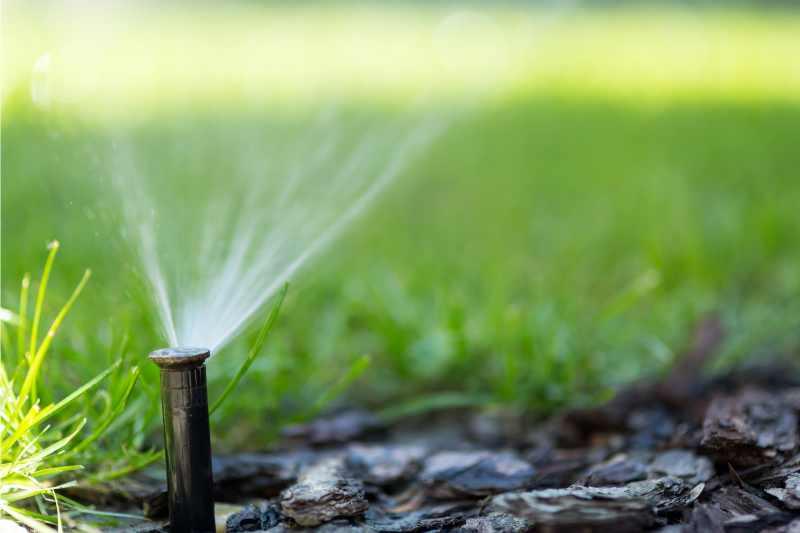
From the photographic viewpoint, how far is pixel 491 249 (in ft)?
13.6

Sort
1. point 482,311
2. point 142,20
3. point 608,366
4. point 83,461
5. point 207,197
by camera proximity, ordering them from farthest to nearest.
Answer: point 142,20, point 207,197, point 482,311, point 608,366, point 83,461

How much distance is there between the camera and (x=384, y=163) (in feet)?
17.2

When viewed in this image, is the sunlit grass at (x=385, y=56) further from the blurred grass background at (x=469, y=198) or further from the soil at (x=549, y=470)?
the soil at (x=549, y=470)

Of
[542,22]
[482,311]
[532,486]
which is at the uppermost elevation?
[542,22]

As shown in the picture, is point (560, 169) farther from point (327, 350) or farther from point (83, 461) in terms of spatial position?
point (83, 461)


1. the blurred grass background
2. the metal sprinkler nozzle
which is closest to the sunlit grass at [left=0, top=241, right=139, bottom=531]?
the metal sprinkler nozzle

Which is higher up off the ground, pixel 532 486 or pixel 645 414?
pixel 645 414

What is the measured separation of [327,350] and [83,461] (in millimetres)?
1159

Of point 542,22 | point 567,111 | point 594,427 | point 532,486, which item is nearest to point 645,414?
point 594,427

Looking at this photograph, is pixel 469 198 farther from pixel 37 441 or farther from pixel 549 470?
pixel 37 441

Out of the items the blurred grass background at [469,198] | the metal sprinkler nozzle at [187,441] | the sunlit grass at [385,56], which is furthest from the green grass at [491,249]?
the metal sprinkler nozzle at [187,441]

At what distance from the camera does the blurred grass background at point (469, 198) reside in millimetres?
2918

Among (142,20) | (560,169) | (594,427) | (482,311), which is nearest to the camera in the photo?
(594,427)

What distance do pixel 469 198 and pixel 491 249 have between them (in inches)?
32.0
